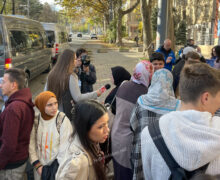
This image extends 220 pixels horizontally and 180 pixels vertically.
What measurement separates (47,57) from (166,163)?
1067 centimetres

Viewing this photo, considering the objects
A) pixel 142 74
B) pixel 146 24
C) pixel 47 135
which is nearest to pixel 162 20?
pixel 142 74

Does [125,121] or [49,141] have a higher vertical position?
[125,121]

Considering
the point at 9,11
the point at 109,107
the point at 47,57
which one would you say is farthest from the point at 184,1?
the point at 9,11

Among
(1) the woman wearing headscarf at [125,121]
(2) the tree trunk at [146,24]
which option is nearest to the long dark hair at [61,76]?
(1) the woman wearing headscarf at [125,121]

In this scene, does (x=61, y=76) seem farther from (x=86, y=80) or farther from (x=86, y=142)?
(x=86, y=142)

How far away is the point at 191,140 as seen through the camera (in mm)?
1159

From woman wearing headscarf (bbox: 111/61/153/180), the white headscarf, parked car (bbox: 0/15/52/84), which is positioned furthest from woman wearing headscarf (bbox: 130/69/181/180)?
parked car (bbox: 0/15/52/84)

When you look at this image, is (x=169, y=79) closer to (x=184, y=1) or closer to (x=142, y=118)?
(x=142, y=118)

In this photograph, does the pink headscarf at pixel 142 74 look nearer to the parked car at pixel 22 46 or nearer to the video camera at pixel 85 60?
the video camera at pixel 85 60

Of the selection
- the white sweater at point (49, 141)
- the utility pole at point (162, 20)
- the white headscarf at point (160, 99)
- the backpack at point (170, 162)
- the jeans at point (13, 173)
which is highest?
the utility pole at point (162, 20)

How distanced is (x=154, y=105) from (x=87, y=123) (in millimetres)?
635

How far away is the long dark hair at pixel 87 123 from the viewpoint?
1.72 metres

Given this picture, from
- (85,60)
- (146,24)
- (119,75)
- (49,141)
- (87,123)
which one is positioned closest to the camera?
(87,123)

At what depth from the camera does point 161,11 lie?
736cm
